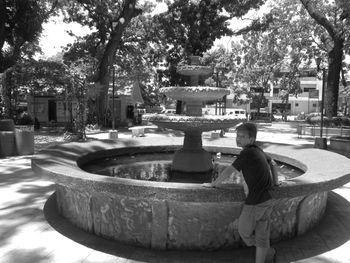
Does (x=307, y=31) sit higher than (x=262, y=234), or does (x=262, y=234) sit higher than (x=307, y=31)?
(x=307, y=31)

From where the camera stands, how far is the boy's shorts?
136 inches

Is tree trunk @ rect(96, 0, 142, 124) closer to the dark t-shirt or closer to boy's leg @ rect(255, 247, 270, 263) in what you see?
the dark t-shirt

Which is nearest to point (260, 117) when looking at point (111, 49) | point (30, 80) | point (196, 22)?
point (196, 22)

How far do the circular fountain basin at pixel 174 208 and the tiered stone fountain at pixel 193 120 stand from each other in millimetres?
1769

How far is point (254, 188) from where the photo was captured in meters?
3.37

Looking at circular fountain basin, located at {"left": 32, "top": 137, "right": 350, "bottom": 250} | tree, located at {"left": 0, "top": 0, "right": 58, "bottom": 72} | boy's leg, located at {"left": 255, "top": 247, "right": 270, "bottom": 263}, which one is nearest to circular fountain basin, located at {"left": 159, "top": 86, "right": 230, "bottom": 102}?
circular fountain basin, located at {"left": 32, "top": 137, "right": 350, "bottom": 250}

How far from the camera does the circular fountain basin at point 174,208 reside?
3.83m

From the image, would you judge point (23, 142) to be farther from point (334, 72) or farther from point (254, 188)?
point (334, 72)

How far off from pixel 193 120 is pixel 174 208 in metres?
1.92

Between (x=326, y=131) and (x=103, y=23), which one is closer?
(x=326, y=131)

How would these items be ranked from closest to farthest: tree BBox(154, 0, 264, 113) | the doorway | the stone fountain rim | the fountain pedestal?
the stone fountain rim → the fountain pedestal → tree BBox(154, 0, 264, 113) → the doorway

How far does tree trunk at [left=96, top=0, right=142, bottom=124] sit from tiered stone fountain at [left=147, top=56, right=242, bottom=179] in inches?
683

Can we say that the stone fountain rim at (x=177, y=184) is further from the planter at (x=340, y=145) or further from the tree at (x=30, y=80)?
the tree at (x=30, y=80)

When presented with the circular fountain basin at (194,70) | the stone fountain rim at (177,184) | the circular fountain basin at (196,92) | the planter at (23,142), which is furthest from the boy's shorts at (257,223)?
the planter at (23,142)
